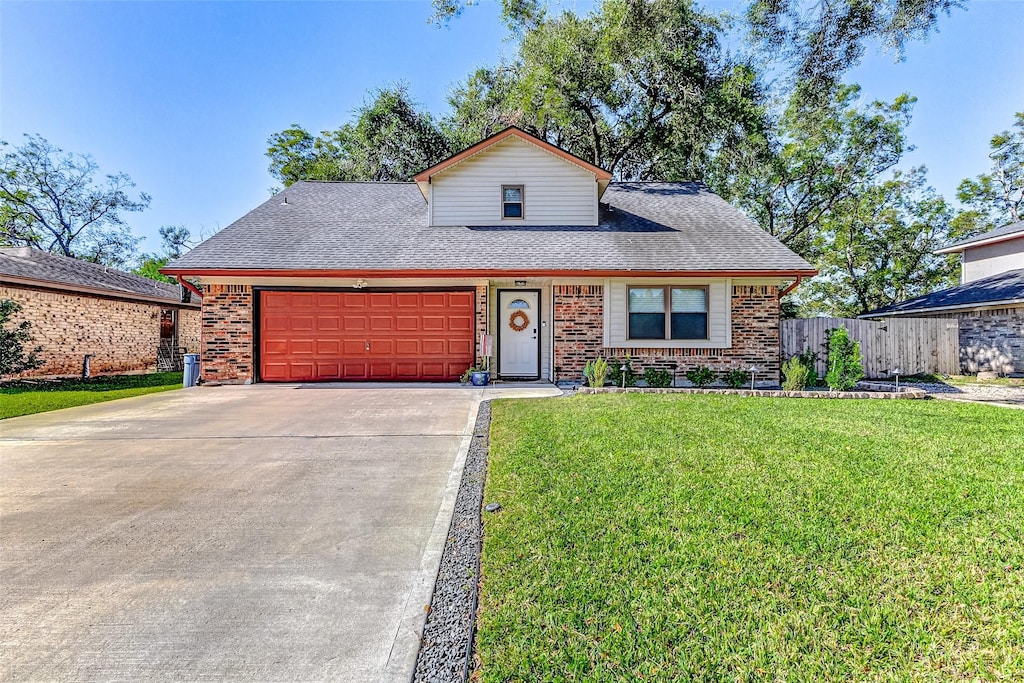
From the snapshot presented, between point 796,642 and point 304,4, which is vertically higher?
point 304,4

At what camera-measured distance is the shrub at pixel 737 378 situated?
10539 mm

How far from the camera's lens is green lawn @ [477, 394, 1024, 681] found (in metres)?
1.95

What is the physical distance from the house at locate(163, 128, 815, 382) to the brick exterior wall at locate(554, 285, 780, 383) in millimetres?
32

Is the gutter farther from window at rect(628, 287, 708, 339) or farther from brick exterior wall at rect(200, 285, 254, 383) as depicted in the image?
brick exterior wall at rect(200, 285, 254, 383)

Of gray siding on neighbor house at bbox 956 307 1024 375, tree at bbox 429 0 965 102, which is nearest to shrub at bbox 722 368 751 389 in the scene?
gray siding on neighbor house at bbox 956 307 1024 375

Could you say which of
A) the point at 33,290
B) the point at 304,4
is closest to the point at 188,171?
the point at 33,290

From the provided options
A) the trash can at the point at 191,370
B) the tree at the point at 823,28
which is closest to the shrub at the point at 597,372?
the trash can at the point at 191,370

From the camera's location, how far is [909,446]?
4957 mm

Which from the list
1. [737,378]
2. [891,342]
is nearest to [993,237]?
[891,342]

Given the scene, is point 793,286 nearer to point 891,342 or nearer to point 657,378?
point 657,378

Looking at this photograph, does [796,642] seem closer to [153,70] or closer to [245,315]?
[245,315]

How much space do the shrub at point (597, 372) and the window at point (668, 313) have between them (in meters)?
1.34

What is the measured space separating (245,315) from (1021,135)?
35.4 meters

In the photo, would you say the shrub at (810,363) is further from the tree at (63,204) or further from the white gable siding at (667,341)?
the tree at (63,204)
